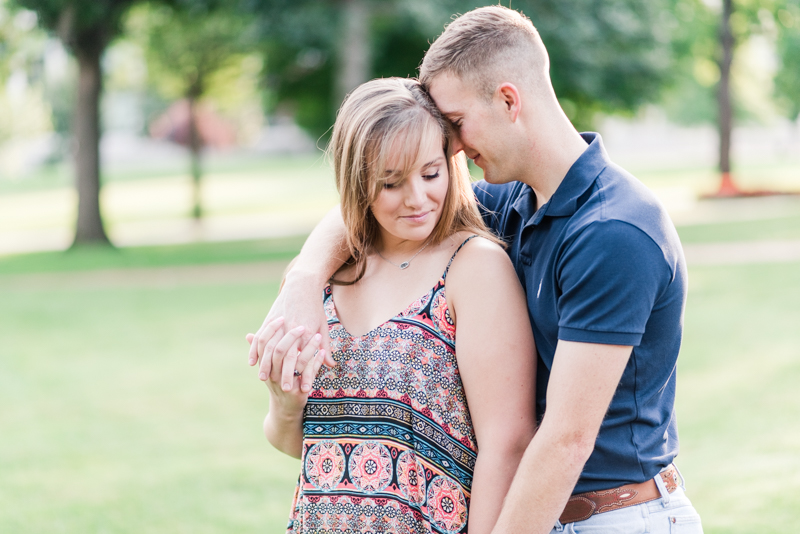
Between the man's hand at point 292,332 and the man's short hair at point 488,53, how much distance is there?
0.71m

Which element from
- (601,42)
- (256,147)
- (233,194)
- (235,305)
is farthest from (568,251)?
(256,147)

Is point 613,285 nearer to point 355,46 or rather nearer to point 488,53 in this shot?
point 488,53

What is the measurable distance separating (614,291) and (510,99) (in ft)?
2.23

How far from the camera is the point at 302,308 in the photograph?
2281mm

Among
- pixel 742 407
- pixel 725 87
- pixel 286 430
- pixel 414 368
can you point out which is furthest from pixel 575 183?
pixel 725 87

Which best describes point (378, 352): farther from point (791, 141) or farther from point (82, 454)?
point (791, 141)

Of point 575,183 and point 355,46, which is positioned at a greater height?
point 355,46

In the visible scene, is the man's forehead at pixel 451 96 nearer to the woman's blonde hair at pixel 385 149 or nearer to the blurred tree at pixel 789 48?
the woman's blonde hair at pixel 385 149

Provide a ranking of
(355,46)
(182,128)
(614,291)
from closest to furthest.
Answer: (614,291), (355,46), (182,128)

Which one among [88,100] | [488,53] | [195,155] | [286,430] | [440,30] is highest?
[195,155]

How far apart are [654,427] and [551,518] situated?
0.41m

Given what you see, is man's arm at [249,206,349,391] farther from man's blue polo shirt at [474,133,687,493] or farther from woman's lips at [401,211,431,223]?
man's blue polo shirt at [474,133,687,493]

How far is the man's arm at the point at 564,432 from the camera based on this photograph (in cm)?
190

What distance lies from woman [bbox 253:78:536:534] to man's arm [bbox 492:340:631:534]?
0.12 metres
